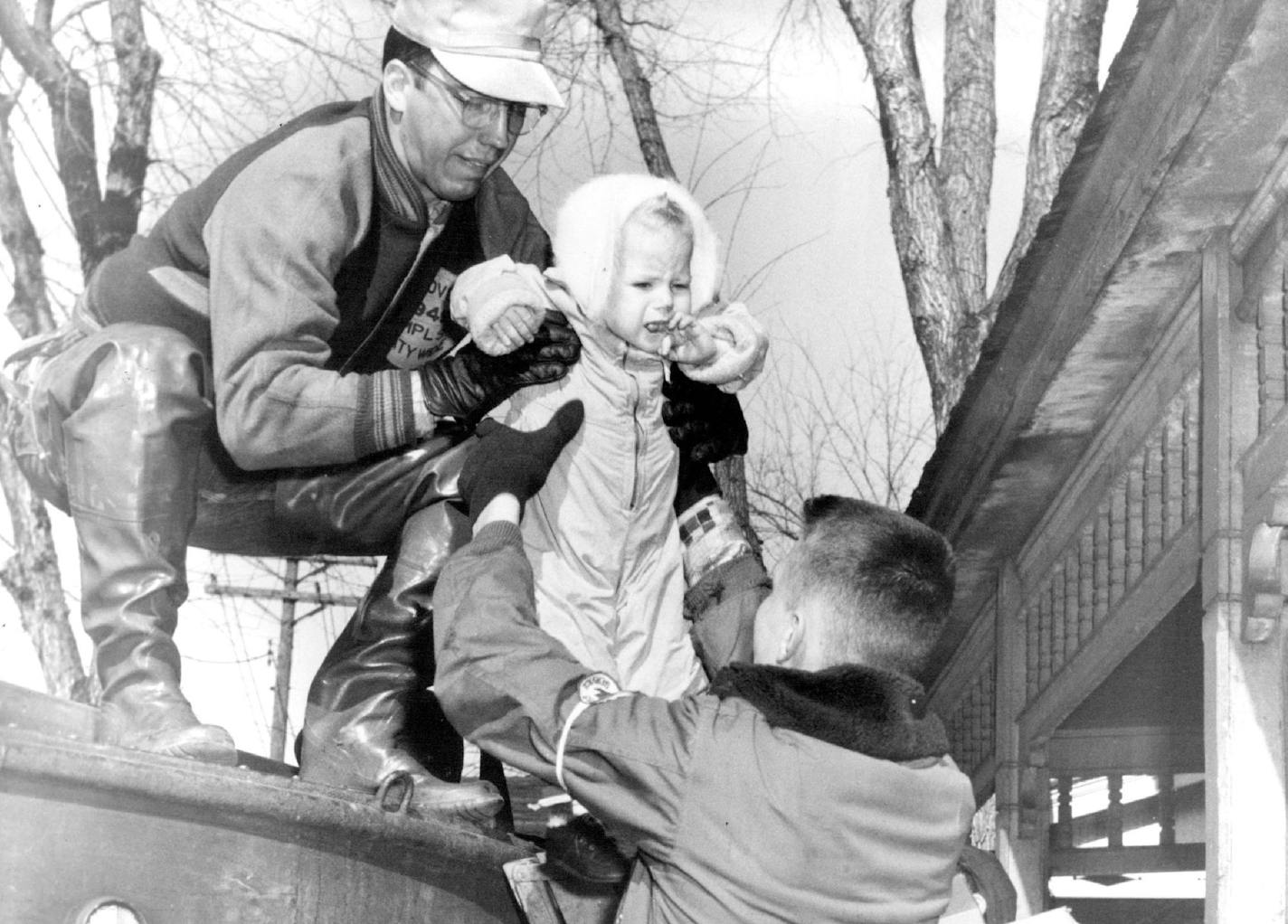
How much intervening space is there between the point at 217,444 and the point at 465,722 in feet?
2.76

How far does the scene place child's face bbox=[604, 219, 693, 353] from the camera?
3.33 meters

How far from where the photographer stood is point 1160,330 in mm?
4090

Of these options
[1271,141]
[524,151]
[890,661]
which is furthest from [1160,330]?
[890,661]

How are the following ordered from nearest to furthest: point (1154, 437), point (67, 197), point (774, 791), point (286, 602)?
point (774, 791), point (67, 197), point (286, 602), point (1154, 437)

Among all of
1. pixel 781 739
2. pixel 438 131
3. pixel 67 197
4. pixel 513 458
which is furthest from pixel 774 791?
pixel 67 197

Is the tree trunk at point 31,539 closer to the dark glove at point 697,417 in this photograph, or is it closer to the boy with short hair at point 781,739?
the boy with short hair at point 781,739

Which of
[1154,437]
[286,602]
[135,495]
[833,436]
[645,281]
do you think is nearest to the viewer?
[135,495]

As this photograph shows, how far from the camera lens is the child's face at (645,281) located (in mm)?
3328

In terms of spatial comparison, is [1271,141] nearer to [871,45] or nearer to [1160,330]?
[1160,330]

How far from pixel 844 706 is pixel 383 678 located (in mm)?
1039

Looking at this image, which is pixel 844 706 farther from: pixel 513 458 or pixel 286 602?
pixel 286 602

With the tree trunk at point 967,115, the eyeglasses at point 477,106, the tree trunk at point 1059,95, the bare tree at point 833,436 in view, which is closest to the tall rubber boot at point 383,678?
the eyeglasses at point 477,106

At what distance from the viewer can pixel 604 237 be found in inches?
132

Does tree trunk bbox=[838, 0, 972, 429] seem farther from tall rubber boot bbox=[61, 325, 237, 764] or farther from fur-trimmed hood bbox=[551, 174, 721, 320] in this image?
tall rubber boot bbox=[61, 325, 237, 764]
